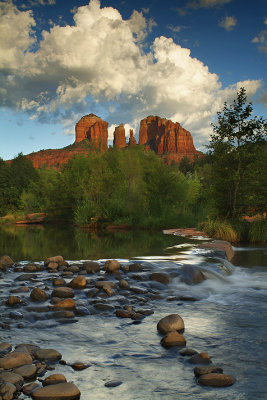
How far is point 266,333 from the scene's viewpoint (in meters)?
4.68

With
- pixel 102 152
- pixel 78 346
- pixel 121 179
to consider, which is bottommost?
pixel 78 346

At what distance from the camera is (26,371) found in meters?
3.33

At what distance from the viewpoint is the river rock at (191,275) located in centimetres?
770

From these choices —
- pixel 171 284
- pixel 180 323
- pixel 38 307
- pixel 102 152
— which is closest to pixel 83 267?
pixel 171 284

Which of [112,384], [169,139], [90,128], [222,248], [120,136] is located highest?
[90,128]

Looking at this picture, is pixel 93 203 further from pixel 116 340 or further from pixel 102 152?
pixel 116 340

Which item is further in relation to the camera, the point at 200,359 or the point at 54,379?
the point at 200,359

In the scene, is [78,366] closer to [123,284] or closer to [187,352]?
[187,352]

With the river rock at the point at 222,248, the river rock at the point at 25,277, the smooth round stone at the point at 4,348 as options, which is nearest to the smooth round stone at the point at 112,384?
the smooth round stone at the point at 4,348

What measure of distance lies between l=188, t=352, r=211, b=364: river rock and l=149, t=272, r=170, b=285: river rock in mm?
3665

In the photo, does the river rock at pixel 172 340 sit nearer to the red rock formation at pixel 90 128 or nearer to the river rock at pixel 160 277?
the river rock at pixel 160 277

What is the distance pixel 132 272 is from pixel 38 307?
10.7 feet

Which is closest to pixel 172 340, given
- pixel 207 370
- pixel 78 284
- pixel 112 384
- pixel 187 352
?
pixel 187 352

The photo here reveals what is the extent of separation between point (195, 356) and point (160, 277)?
12.5ft
